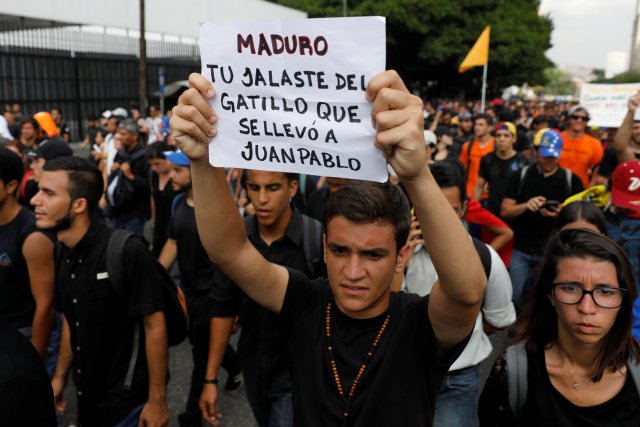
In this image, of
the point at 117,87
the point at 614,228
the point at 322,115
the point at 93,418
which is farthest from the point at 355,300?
the point at 117,87

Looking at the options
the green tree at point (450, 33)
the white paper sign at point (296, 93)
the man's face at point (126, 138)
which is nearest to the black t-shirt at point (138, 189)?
the man's face at point (126, 138)

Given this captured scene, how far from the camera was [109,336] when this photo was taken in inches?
104

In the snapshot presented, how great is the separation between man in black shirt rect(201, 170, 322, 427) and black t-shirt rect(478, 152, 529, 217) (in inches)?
122

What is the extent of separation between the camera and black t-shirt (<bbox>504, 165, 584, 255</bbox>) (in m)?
4.46

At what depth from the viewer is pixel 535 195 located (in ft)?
14.9

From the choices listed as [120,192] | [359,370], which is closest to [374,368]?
[359,370]

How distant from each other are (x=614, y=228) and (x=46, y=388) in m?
3.06

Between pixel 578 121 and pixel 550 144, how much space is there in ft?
6.37

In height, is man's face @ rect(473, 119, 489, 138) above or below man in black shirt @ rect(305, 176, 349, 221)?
above

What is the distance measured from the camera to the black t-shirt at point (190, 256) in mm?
3812

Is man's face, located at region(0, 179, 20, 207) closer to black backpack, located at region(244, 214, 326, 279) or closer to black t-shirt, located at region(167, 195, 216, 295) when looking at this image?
black t-shirt, located at region(167, 195, 216, 295)

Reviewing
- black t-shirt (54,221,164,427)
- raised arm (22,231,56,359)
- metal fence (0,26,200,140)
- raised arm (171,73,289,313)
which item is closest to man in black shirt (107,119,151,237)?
raised arm (22,231,56,359)

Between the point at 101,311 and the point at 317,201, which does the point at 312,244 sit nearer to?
the point at 101,311

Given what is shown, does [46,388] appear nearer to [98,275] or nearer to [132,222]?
[98,275]
